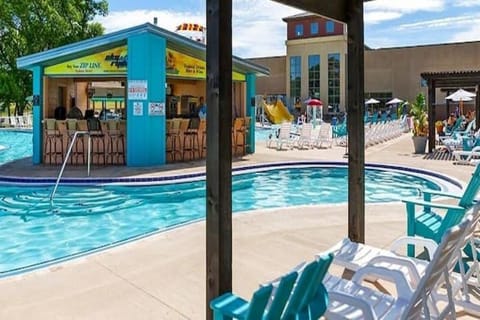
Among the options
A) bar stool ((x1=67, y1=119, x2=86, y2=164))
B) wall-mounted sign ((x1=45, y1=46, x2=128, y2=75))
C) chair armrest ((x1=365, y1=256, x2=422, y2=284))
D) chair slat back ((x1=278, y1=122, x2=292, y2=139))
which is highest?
wall-mounted sign ((x1=45, y1=46, x2=128, y2=75))

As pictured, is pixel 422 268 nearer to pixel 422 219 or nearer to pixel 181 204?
pixel 422 219

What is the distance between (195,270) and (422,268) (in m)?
1.87

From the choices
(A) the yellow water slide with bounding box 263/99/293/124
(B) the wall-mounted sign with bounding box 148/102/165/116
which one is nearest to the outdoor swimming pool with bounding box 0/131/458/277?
(B) the wall-mounted sign with bounding box 148/102/165/116

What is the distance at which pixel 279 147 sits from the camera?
54.2 feet

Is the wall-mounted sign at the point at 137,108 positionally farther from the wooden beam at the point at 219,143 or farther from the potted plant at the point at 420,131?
the wooden beam at the point at 219,143

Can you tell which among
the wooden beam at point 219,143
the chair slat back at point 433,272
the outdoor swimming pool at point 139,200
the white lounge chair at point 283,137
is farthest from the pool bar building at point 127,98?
the chair slat back at point 433,272

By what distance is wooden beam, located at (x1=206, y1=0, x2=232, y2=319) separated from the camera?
7.65 ft

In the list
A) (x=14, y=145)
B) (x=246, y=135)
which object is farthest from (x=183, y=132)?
(x=14, y=145)

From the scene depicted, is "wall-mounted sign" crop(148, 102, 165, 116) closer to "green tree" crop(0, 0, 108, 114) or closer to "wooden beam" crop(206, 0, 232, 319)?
"wooden beam" crop(206, 0, 232, 319)

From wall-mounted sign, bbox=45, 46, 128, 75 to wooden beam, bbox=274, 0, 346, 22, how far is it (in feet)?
30.1

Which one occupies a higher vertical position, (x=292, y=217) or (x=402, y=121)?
(x=402, y=121)

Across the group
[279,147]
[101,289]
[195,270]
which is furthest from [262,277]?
[279,147]

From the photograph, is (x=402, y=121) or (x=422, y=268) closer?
(x=422, y=268)

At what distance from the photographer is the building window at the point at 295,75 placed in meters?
43.0
